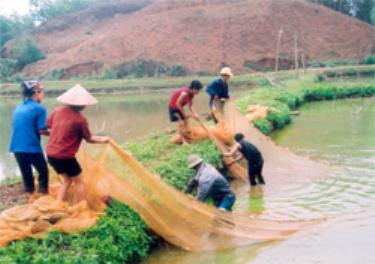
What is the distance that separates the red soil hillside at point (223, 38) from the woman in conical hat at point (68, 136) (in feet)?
124

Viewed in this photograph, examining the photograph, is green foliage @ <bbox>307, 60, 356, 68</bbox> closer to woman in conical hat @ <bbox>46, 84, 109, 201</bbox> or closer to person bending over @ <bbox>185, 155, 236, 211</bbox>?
person bending over @ <bbox>185, 155, 236, 211</bbox>

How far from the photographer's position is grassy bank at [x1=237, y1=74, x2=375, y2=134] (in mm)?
16172

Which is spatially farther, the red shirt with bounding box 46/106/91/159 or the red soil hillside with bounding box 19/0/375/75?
the red soil hillside with bounding box 19/0/375/75

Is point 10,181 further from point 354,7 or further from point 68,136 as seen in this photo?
point 354,7

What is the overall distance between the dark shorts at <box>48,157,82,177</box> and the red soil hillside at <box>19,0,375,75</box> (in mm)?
37764

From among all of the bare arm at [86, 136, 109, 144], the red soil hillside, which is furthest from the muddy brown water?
the red soil hillside

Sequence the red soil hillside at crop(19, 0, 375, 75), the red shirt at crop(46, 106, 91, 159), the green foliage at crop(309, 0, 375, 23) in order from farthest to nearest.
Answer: the green foliage at crop(309, 0, 375, 23) → the red soil hillside at crop(19, 0, 375, 75) → the red shirt at crop(46, 106, 91, 159)

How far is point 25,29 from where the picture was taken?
7094 cm

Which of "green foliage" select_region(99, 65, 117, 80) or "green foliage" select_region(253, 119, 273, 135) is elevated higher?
"green foliage" select_region(99, 65, 117, 80)

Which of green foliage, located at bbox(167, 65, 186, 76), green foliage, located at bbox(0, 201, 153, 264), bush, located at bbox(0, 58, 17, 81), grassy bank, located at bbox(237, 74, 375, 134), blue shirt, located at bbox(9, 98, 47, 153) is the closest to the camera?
green foliage, located at bbox(0, 201, 153, 264)

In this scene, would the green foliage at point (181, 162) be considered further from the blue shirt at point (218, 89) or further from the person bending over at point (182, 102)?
the blue shirt at point (218, 89)

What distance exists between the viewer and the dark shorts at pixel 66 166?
6082 mm

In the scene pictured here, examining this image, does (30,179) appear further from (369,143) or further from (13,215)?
(369,143)

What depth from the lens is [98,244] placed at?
5492 mm
